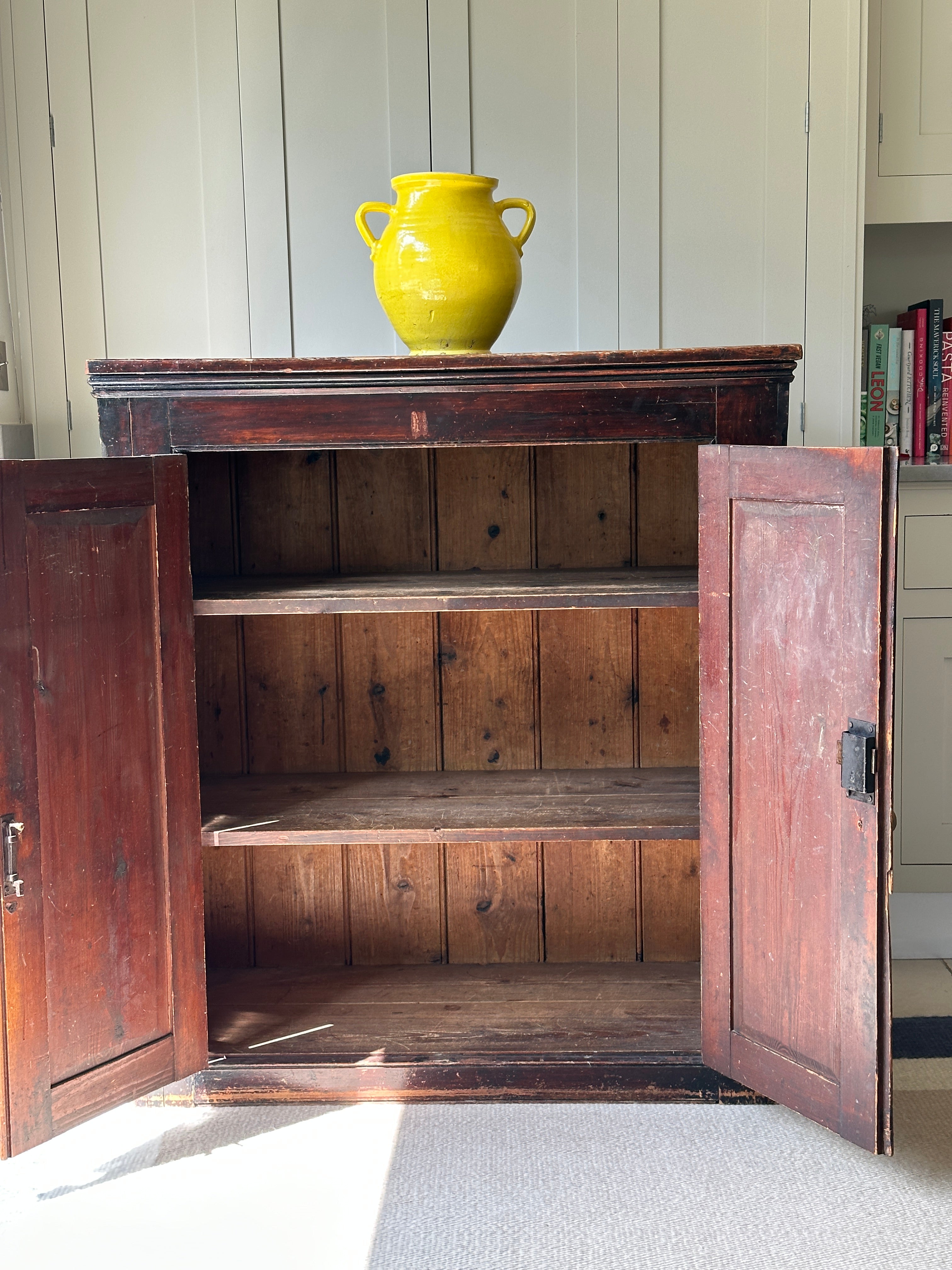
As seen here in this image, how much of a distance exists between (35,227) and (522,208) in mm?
991

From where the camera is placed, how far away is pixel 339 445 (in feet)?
5.88

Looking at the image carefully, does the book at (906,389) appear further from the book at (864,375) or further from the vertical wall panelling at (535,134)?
Answer: the vertical wall panelling at (535,134)

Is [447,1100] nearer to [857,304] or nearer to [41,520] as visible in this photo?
[41,520]

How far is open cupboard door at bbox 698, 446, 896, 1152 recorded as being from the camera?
1.50m

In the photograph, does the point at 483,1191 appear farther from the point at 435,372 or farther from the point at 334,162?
the point at 334,162

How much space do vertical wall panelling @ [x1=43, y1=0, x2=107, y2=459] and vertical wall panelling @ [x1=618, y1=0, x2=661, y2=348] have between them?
3.30 ft

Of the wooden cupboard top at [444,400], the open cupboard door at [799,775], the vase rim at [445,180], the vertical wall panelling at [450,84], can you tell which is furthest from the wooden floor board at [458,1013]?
the vertical wall panelling at [450,84]

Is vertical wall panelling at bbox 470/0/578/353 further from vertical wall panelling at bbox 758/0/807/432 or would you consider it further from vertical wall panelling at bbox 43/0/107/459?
vertical wall panelling at bbox 43/0/107/459

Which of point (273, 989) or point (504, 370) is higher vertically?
point (504, 370)

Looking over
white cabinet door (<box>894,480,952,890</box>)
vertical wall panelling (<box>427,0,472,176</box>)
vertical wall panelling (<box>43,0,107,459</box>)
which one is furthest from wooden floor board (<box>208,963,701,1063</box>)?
vertical wall panelling (<box>427,0,472,176</box>)

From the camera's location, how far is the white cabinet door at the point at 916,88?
2330 millimetres

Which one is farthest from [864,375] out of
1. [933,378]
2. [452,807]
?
[452,807]

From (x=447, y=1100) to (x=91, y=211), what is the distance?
5.74ft

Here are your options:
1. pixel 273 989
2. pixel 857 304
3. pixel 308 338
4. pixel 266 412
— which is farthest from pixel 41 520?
pixel 857 304
